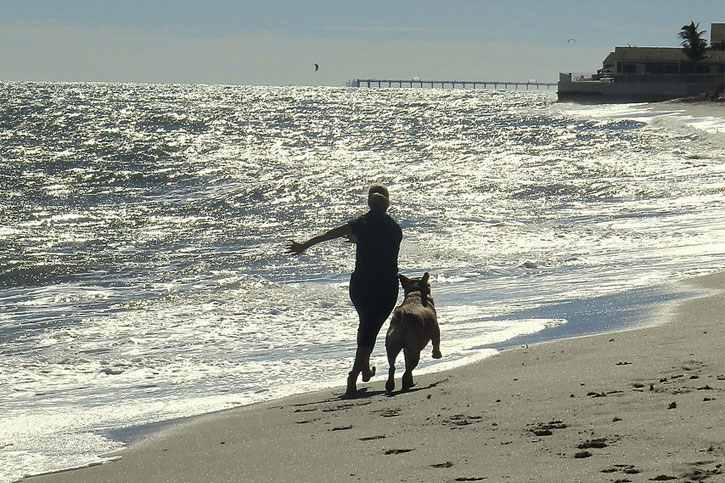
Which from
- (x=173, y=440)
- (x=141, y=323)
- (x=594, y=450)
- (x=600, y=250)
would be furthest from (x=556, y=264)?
(x=594, y=450)

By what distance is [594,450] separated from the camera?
5148mm

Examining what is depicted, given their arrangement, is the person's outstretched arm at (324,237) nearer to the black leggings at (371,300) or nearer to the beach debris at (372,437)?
the black leggings at (371,300)

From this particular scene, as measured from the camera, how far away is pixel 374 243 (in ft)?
26.3

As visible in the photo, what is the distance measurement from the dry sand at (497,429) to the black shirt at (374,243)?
93 cm

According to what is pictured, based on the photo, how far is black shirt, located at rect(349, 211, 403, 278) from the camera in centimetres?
802

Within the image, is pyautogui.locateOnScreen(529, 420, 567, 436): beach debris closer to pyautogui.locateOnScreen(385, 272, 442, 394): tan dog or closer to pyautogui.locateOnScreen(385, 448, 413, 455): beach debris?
pyautogui.locateOnScreen(385, 448, 413, 455): beach debris

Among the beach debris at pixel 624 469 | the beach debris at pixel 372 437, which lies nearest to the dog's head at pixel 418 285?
the beach debris at pixel 372 437

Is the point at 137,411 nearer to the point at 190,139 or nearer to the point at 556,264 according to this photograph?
the point at 556,264

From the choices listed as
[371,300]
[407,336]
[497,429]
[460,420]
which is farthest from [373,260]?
[497,429]

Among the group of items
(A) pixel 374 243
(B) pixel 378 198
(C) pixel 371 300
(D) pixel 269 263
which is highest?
(B) pixel 378 198

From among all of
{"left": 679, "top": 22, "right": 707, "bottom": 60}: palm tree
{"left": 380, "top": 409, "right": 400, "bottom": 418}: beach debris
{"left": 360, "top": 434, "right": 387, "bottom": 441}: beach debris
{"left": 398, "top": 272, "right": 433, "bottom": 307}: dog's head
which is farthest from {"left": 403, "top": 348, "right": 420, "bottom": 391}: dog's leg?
{"left": 679, "top": 22, "right": 707, "bottom": 60}: palm tree

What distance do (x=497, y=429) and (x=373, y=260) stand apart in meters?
2.39

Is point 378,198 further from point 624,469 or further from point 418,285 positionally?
point 624,469

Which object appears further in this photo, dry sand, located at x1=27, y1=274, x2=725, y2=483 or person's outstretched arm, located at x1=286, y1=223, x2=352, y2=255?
person's outstretched arm, located at x1=286, y1=223, x2=352, y2=255
